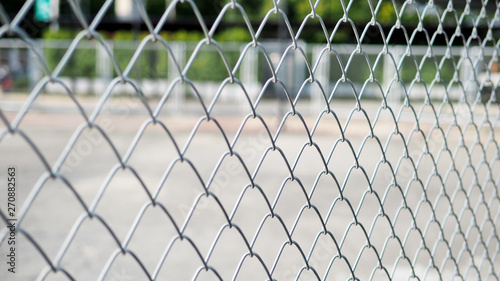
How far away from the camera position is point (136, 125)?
11742 mm

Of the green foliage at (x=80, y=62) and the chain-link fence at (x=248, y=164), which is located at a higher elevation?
the green foliage at (x=80, y=62)

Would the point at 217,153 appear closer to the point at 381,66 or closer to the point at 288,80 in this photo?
the point at 288,80

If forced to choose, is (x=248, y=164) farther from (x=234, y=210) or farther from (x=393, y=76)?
(x=234, y=210)

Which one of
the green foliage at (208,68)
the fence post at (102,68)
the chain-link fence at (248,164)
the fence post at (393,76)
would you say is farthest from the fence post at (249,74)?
the fence post at (102,68)

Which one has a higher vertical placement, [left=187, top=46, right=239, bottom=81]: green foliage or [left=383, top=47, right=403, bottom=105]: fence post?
[left=187, top=46, right=239, bottom=81]: green foliage

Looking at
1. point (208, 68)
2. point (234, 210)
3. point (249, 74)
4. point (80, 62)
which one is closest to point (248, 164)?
point (249, 74)

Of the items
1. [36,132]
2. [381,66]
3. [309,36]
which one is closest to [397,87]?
[381,66]

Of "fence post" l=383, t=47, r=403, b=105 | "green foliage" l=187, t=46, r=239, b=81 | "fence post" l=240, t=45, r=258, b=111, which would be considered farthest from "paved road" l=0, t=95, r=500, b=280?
"green foliage" l=187, t=46, r=239, b=81

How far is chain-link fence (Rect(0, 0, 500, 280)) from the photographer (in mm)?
1140

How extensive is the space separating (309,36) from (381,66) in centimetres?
922

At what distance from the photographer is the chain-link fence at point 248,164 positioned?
114 cm

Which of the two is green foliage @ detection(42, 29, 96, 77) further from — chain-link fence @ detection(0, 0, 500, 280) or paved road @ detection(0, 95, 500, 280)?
paved road @ detection(0, 95, 500, 280)

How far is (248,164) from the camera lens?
25.8ft

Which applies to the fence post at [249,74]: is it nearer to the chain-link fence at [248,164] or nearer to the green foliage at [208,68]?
the chain-link fence at [248,164]
